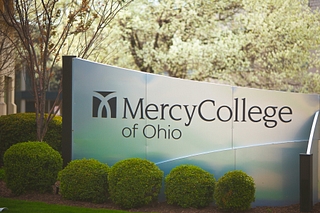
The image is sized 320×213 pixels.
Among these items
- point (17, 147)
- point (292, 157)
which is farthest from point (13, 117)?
point (292, 157)

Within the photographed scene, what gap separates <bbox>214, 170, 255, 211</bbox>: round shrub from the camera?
8367mm

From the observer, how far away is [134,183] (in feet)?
28.2

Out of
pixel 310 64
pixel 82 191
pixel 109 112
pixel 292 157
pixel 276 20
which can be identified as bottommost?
pixel 82 191

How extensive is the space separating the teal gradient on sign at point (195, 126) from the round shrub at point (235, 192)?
799 mm

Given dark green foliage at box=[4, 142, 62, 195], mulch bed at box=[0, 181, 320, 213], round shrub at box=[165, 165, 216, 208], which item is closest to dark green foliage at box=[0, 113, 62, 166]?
dark green foliage at box=[4, 142, 62, 195]

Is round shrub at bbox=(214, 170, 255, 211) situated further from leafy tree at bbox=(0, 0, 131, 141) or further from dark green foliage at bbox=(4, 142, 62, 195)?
leafy tree at bbox=(0, 0, 131, 141)

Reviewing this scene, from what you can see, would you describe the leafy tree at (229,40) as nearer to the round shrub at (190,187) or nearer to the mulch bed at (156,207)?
the mulch bed at (156,207)

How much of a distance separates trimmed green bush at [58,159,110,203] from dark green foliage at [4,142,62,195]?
415mm

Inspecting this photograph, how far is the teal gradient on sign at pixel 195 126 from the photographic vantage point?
927cm

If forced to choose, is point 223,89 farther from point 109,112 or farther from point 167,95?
point 109,112

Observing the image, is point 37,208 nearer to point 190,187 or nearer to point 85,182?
point 85,182

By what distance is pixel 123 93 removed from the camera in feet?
31.4

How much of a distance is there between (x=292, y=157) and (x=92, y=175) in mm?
3489

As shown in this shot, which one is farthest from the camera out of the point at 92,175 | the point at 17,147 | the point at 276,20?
the point at 276,20
